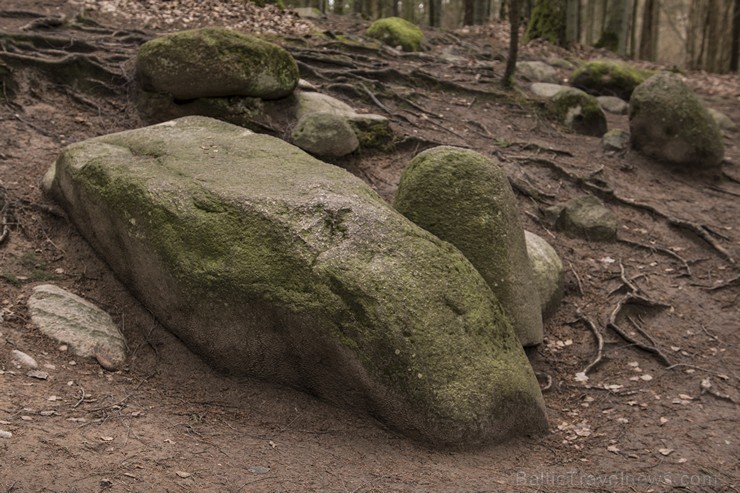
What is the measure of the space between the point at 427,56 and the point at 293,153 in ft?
25.5

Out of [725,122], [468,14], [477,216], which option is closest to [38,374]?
[477,216]

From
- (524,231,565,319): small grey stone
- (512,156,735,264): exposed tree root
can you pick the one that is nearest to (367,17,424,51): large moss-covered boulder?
(512,156,735,264): exposed tree root

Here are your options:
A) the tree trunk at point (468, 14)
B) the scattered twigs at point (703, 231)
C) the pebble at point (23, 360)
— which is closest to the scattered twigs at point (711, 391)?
the scattered twigs at point (703, 231)

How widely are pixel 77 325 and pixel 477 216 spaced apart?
3290 millimetres

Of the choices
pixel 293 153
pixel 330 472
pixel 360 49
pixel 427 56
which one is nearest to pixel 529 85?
pixel 427 56

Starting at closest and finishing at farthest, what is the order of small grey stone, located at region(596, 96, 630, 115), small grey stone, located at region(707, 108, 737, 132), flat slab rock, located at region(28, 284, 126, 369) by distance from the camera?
flat slab rock, located at region(28, 284, 126, 369)
small grey stone, located at region(707, 108, 737, 132)
small grey stone, located at region(596, 96, 630, 115)

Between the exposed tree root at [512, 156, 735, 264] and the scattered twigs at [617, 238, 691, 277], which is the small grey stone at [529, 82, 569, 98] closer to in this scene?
the exposed tree root at [512, 156, 735, 264]

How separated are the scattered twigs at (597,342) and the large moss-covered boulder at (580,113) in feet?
16.9

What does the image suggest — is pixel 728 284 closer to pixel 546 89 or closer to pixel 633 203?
pixel 633 203

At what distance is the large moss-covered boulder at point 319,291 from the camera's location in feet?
14.8

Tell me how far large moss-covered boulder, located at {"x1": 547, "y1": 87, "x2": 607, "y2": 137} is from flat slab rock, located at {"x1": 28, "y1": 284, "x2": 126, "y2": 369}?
8.38 m

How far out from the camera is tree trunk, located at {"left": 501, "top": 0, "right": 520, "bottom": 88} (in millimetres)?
10656

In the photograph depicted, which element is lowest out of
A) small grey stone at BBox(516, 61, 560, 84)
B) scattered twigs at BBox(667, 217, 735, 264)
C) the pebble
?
scattered twigs at BBox(667, 217, 735, 264)

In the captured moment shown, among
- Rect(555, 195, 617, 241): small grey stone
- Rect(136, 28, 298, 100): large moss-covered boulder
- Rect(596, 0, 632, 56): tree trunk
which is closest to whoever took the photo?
Rect(136, 28, 298, 100): large moss-covered boulder
